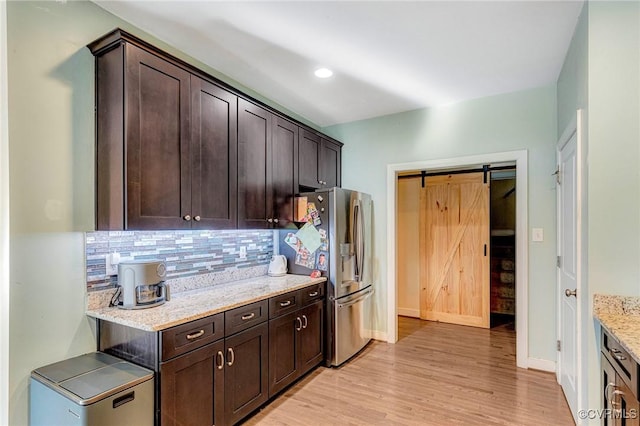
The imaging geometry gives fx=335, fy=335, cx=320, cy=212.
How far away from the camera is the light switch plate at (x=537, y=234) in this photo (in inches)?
122

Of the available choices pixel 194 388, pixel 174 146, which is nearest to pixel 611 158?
pixel 174 146

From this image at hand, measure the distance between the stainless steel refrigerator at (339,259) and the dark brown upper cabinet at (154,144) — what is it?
109cm

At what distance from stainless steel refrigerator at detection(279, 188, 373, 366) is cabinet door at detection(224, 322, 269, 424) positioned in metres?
0.91

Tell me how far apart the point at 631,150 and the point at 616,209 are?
322 mm

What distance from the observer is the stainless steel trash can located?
1505 millimetres

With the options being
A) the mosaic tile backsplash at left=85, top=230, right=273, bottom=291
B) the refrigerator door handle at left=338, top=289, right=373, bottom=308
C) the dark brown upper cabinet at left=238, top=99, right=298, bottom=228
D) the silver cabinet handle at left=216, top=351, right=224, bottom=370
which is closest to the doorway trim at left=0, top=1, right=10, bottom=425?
the mosaic tile backsplash at left=85, top=230, right=273, bottom=291

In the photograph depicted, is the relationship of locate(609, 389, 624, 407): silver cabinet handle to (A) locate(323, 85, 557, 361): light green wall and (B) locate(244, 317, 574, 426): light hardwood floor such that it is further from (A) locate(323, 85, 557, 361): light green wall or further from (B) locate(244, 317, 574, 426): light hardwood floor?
(A) locate(323, 85, 557, 361): light green wall

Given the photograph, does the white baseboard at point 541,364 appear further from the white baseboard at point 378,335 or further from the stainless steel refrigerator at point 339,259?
the stainless steel refrigerator at point 339,259

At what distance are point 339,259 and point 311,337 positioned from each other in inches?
29.7

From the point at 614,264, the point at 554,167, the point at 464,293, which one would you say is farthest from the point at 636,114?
the point at 464,293

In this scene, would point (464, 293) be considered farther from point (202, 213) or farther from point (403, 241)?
point (202, 213)

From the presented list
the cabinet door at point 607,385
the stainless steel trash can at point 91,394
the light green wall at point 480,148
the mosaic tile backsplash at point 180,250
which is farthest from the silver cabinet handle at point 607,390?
the mosaic tile backsplash at point 180,250

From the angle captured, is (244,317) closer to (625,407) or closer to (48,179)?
(48,179)

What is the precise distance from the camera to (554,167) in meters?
3.02
